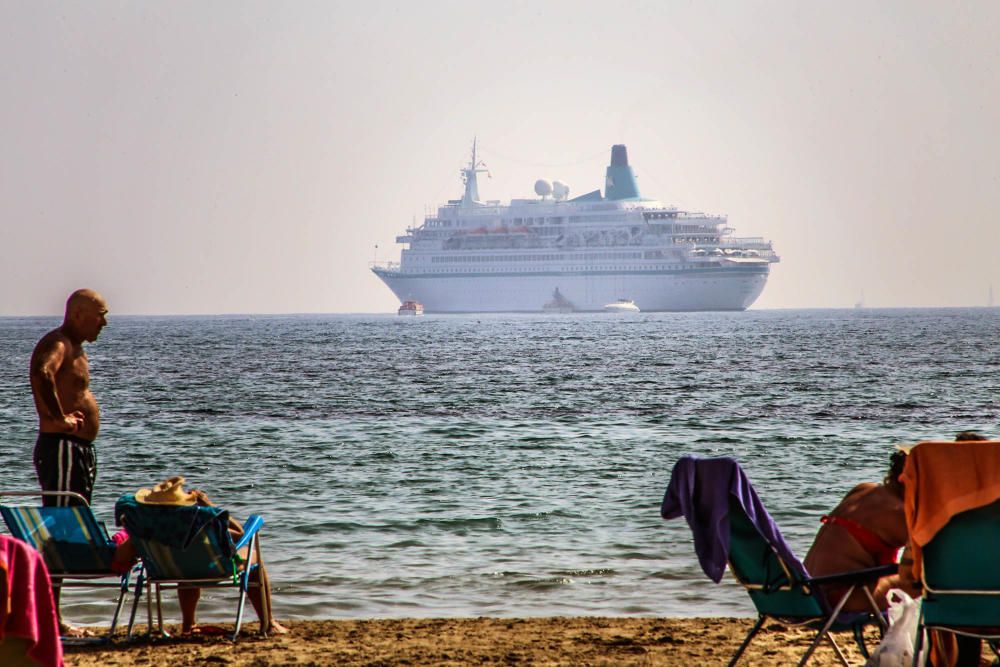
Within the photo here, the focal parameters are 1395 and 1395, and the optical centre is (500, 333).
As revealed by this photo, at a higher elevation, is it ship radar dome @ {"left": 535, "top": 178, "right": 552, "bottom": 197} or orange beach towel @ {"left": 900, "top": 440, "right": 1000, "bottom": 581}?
ship radar dome @ {"left": 535, "top": 178, "right": 552, "bottom": 197}

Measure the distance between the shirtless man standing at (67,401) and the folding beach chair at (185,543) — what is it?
648mm

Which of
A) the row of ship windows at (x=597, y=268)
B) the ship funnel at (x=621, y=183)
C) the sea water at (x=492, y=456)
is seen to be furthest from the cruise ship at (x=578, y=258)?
the sea water at (x=492, y=456)

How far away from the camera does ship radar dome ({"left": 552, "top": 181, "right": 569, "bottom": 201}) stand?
108562mm

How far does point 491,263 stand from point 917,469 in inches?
3955

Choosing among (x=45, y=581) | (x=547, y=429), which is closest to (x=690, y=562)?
(x=45, y=581)

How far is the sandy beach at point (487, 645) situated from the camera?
4.66m

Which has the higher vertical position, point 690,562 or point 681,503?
point 681,503

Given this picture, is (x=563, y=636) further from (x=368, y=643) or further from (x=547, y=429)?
(x=547, y=429)

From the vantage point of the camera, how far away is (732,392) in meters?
28.2

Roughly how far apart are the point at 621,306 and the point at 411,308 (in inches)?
719

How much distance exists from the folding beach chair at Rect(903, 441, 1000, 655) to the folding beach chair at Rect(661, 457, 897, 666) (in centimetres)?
36

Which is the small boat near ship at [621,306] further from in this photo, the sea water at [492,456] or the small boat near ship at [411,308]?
the sea water at [492,456]

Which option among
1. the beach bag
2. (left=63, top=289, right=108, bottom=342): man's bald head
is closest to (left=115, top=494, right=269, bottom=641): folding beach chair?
(left=63, top=289, right=108, bottom=342): man's bald head

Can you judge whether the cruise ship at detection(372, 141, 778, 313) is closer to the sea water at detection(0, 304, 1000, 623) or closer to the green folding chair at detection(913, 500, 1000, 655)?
the sea water at detection(0, 304, 1000, 623)
